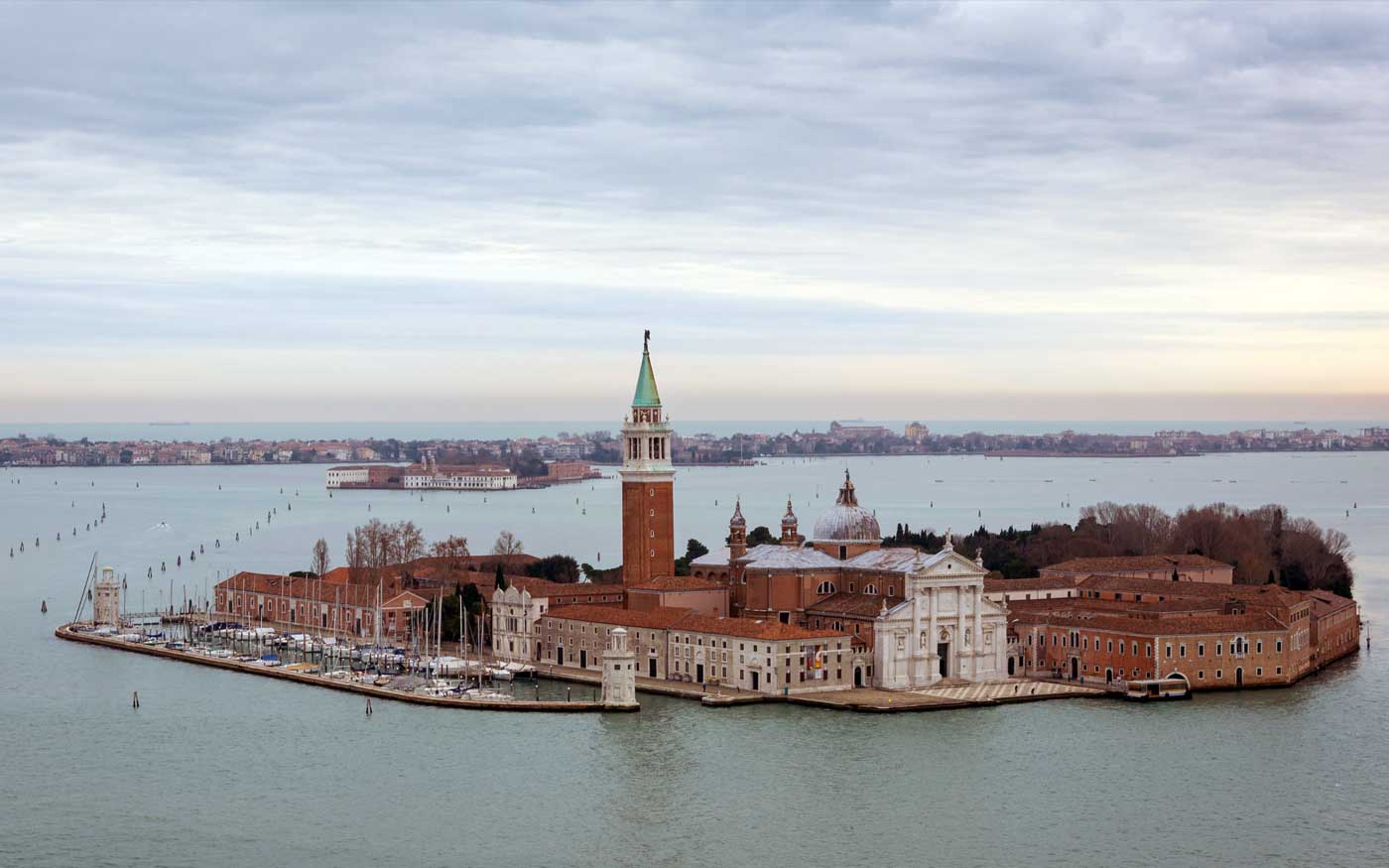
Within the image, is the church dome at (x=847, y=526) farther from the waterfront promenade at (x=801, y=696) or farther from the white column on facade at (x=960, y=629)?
the waterfront promenade at (x=801, y=696)

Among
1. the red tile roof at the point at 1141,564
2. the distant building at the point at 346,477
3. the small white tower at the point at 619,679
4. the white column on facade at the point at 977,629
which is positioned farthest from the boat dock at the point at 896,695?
the distant building at the point at 346,477

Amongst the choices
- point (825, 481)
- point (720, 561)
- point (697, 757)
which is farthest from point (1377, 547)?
point (825, 481)

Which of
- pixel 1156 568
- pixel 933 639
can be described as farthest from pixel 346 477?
pixel 933 639

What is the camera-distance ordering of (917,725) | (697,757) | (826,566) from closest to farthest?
1. (697,757)
2. (917,725)
3. (826,566)

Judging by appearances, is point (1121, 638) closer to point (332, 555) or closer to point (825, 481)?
point (332, 555)

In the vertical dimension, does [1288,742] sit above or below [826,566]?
below

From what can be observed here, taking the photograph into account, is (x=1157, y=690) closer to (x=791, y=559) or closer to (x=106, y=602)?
(x=791, y=559)

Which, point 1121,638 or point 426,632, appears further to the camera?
point 426,632
